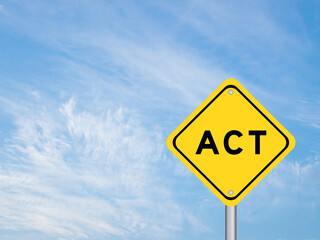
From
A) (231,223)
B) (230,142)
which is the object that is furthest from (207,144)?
(231,223)

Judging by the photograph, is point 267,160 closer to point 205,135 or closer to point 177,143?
point 205,135

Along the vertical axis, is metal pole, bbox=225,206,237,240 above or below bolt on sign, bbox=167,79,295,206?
below

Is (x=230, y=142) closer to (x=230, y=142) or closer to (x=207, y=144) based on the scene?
(x=230, y=142)

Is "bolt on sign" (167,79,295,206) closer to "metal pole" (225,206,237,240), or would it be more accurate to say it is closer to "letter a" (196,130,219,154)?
"letter a" (196,130,219,154)

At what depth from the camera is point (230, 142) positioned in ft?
14.6

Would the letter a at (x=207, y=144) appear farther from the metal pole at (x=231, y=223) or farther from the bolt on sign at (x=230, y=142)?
the metal pole at (x=231, y=223)

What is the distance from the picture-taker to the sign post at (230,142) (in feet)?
14.4

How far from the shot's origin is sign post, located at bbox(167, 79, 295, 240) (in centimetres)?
439

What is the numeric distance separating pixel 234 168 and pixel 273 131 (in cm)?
62

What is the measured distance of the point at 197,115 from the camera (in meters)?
4.60

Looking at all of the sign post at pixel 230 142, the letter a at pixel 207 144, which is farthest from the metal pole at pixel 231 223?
the letter a at pixel 207 144

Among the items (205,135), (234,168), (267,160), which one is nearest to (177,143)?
(205,135)

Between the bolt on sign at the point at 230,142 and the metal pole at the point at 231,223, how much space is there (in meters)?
0.12

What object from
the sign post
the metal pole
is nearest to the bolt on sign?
the sign post
